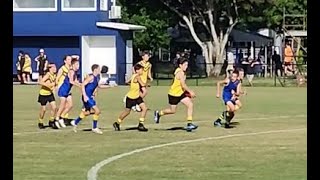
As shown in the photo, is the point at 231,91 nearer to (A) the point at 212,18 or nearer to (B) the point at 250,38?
(A) the point at 212,18

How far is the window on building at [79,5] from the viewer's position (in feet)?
168

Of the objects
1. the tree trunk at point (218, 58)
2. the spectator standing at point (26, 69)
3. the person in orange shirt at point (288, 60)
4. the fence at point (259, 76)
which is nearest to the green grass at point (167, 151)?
the fence at point (259, 76)

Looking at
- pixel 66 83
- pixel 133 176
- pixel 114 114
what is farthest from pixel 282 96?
pixel 133 176

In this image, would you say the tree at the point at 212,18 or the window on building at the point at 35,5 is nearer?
the window on building at the point at 35,5

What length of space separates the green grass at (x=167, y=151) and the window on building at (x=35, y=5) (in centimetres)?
2855

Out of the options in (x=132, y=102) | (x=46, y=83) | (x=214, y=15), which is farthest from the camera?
(x=214, y=15)

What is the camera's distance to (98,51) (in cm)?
4991

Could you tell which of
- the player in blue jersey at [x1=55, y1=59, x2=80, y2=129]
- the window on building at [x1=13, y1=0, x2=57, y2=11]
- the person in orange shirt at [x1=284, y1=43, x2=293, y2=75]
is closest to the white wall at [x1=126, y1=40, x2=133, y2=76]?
the window on building at [x1=13, y1=0, x2=57, y2=11]

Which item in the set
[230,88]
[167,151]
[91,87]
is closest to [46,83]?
[91,87]

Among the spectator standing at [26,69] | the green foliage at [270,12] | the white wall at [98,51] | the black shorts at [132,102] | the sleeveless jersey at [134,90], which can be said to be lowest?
the black shorts at [132,102]

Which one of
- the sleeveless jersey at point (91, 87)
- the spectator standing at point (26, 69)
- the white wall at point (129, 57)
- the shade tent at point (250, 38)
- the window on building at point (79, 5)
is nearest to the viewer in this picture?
the sleeveless jersey at point (91, 87)

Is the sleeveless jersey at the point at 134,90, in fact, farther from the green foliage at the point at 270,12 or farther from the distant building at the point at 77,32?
the green foliage at the point at 270,12

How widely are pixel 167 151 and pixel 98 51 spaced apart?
119 feet
